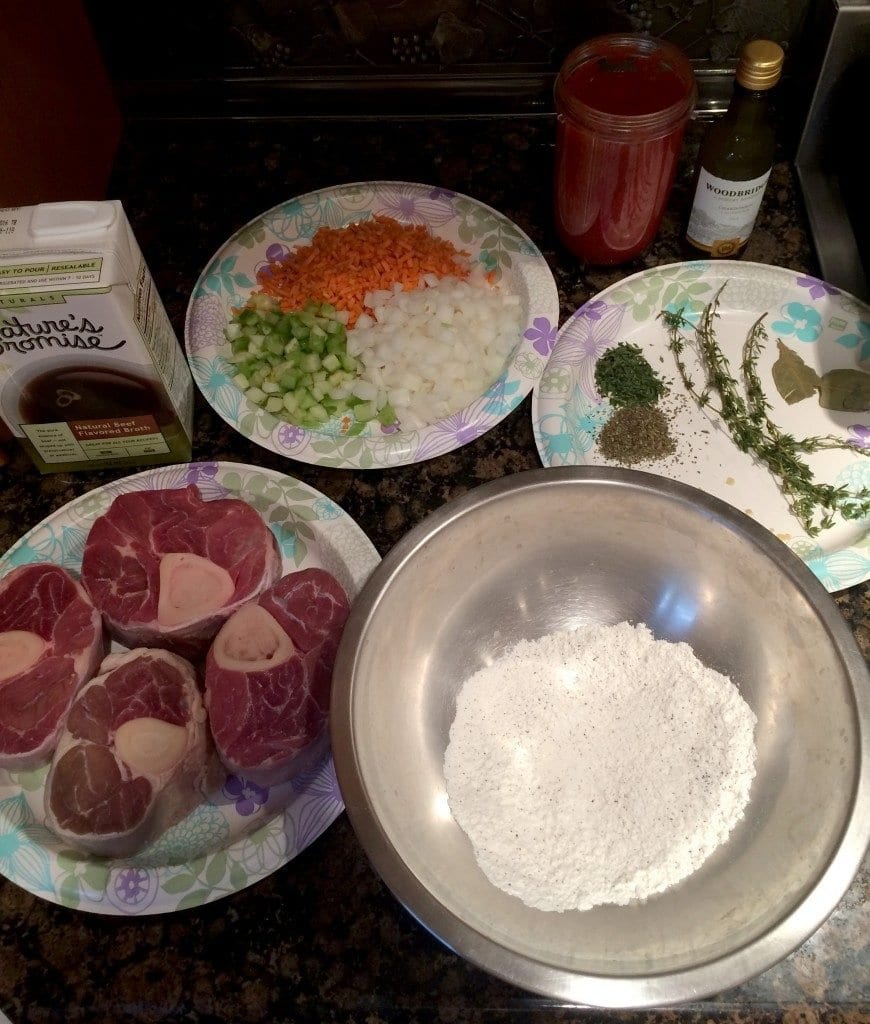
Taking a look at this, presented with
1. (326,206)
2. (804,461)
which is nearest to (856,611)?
(804,461)

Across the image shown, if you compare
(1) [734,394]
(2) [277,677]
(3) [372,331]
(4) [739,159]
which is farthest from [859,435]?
(2) [277,677]

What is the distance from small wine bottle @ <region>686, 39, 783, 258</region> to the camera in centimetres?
122

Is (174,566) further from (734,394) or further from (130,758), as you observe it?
(734,394)

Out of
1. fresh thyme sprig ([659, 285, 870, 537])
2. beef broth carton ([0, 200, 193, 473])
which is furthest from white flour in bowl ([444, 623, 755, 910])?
beef broth carton ([0, 200, 193, 473])

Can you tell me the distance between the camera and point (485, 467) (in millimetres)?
1401

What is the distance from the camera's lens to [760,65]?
1.20 meters

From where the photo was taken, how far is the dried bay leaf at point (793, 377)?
1.44 metres

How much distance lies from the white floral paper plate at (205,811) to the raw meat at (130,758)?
0.03 m

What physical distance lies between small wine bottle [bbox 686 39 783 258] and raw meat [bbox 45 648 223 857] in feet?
3.83

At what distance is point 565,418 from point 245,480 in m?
0.54

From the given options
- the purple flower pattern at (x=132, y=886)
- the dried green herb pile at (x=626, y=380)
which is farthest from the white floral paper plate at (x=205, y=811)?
the dried green herb pile at (x=626, y=380)

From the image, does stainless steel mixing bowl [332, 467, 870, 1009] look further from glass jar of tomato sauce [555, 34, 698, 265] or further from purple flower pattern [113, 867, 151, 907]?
glass jar of tomato sauce [555, 34, 698, 265]

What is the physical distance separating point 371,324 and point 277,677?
67 centimetres

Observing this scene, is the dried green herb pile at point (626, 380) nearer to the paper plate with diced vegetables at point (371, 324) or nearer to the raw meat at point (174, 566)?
the paper plate with diced vegetables at point (371, 324)
